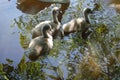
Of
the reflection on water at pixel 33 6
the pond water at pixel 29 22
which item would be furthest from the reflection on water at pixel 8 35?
the reflection on water at pixel 33 6

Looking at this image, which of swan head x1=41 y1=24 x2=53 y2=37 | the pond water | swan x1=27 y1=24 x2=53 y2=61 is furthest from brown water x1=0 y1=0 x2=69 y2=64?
swan head x1=41 y1=24 x2=53 y2=37

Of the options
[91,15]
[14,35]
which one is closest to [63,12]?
[91,15]

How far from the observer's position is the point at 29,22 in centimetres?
583

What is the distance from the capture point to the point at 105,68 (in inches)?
167

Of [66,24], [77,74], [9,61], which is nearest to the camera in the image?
[77,74]

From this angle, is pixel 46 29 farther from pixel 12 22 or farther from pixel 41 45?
pixel 12 22

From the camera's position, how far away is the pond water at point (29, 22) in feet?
15.4

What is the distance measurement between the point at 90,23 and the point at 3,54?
59.9 inches

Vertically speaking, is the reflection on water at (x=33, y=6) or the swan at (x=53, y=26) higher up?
the reflection on water at (x=33, y=6)

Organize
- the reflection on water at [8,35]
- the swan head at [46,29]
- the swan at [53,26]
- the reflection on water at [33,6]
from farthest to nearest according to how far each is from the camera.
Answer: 1. the reflection on water at [33,6]
2. the swan at [53,26]
3. the swan head at [46,29]
4. the reflection on water at [8,35]

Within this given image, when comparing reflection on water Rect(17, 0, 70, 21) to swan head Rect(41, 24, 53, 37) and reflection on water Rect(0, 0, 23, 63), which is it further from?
swan head Rect(41, 24, 53, 37)

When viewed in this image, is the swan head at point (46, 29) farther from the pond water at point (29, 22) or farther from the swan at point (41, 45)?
the pond water at point (29, 22)

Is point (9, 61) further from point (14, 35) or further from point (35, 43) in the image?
point (14, 35)

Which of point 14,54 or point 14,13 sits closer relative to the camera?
point 14,54
